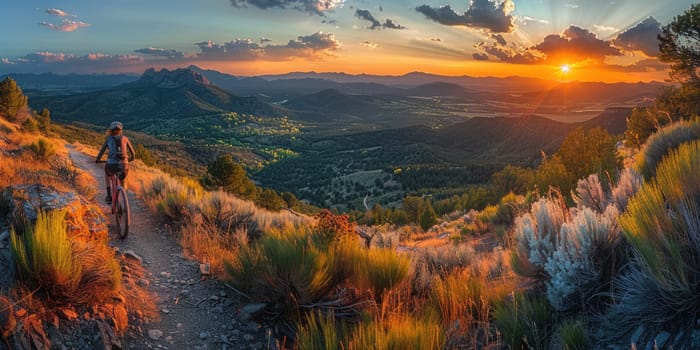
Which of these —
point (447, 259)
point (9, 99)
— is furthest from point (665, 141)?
point (9, 99)

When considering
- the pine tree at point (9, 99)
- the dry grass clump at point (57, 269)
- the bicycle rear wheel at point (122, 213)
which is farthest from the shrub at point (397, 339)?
the pine tree at point (9, 99)

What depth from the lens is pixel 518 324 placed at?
319 centimetres

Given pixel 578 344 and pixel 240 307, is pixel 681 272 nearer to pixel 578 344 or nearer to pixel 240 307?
pixel 578 344

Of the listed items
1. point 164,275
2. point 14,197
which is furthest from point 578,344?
point 14,197

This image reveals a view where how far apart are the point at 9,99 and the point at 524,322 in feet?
143

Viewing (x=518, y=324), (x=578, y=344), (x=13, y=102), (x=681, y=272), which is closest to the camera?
(x=681, y=272)

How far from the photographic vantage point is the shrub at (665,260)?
2420 mm

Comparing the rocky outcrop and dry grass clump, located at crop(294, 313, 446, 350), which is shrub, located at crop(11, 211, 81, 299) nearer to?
the rocky outcrop

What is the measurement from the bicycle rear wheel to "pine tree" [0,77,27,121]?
3650 centimetres

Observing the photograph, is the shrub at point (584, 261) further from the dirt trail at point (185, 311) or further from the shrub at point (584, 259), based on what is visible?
the dirt trail at point (185, 311)

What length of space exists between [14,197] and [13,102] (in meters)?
38.2

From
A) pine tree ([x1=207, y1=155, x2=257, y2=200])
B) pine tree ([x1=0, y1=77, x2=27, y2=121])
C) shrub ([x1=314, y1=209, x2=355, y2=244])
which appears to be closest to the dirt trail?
shrub ([x1=314, y1=209, x2=355, y2=244])

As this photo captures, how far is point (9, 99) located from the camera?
33344mm

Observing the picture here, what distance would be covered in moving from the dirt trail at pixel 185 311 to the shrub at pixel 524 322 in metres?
1.93
